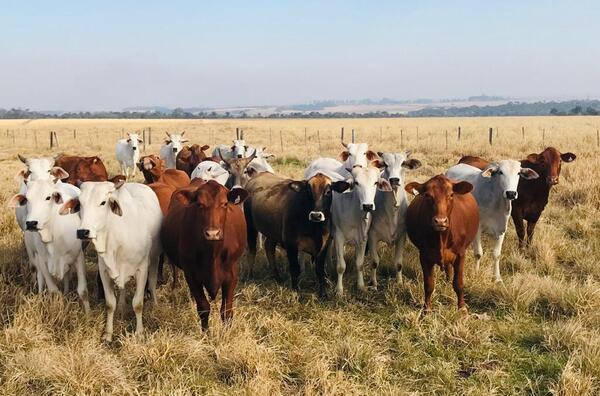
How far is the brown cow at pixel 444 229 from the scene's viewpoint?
5789 millimetres

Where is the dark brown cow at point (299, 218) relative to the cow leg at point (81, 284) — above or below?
above

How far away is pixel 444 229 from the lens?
5598 millimetres

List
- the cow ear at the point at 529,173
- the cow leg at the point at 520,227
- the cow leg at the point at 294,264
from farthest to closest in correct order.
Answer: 1. the cow leg at the point at 520,227
2. the cow ear at the point at 529,173
3. the cow leg at the point at 294,264

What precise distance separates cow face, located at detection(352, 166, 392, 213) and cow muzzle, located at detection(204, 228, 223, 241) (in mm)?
1996

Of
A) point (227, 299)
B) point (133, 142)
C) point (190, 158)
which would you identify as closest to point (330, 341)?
point (227, 299)

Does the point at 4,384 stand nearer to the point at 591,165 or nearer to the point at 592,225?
the point at 592,225

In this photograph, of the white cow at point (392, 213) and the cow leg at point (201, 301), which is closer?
the cow leg at point (201, 301)

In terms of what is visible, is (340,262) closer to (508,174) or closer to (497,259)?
(497,259)

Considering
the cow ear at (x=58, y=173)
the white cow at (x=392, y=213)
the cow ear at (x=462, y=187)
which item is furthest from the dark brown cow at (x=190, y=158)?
the cow ear at (x=462, y=187)

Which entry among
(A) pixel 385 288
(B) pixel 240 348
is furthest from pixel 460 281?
(B) pixel 240 348

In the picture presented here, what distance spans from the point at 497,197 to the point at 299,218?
288 centimetres

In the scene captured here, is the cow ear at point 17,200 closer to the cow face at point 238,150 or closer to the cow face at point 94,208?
the cow face at point 94,208

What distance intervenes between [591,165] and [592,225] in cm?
577

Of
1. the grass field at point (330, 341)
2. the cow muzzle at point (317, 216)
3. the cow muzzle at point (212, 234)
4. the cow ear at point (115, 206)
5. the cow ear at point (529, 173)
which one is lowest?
the grass field at point (330, 341)
